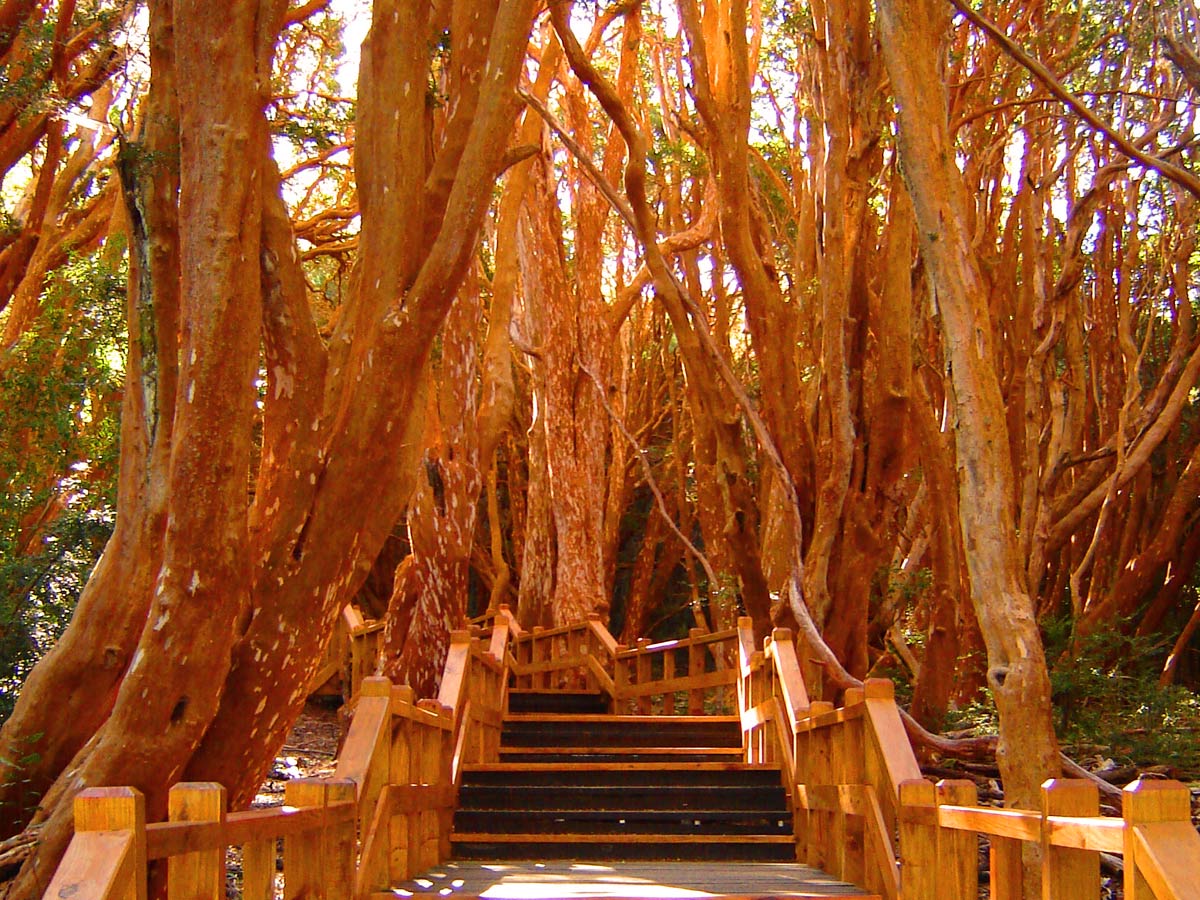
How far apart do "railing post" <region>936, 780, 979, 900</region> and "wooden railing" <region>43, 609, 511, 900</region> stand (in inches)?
89.6

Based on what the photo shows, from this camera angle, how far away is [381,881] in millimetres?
6070

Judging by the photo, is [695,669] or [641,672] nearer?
[695,669]

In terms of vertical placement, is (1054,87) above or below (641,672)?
above

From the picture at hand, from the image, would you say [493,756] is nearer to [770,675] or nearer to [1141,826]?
[770,675]

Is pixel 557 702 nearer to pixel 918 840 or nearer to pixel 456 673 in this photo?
pixel 456 673

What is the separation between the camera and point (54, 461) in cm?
1259

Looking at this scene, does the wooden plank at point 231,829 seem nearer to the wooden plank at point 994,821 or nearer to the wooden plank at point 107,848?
the wooden plank at point 107,848

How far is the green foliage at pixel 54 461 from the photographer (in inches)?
393

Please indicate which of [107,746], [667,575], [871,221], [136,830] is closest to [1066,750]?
[871,221]

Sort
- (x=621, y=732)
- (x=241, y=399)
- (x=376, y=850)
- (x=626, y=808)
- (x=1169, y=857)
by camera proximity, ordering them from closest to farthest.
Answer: (x=1169, y=857) < (x=376, y=850) < (x=241, y=399) < (x=626, y=808) < (x=621, y=732)

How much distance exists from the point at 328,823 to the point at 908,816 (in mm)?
2300

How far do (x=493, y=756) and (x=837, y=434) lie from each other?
3.69 metres

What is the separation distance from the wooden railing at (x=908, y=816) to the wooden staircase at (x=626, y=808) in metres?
0.28

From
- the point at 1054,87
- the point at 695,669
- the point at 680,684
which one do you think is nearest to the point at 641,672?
the point at 680,684
